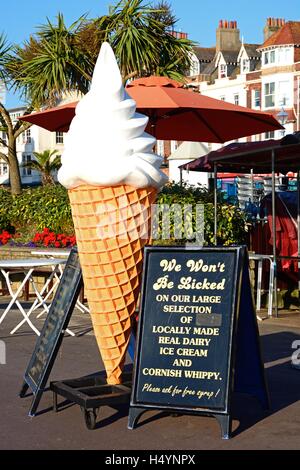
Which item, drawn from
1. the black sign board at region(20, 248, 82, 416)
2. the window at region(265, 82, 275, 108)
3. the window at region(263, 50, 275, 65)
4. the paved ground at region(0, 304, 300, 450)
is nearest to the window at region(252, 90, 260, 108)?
the window at region(265, 82, 275, 108)

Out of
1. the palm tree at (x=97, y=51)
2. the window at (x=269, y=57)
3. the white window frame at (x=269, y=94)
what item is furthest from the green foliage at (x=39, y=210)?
the window at (x=269, y=57)

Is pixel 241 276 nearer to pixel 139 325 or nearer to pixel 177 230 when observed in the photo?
pixel 139 325

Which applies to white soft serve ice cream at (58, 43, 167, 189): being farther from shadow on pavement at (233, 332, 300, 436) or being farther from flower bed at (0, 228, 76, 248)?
flower bed at (0, 228, 76, 248)

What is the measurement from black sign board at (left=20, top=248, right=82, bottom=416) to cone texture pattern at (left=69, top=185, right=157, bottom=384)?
0.28 metres

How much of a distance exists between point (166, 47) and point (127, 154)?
13.4m

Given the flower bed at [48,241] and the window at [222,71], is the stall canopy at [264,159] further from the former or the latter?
the window at [222,71]

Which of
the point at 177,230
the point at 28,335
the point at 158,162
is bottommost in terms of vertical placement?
the point at 28,335

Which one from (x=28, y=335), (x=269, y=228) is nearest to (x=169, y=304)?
(x=28, y=335)

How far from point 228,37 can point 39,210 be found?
52.2 m

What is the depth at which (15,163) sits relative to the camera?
66.9 feet

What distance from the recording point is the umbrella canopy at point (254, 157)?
11445 mm

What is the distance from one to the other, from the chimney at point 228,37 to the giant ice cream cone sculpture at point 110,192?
6036 centimetres

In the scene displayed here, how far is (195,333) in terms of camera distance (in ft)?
20.1

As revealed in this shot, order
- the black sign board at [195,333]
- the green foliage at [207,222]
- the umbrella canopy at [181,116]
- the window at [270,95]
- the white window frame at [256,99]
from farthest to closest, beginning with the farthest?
the white window frame at [256,99] < the window at [270,95] < the green foliage at [207,222] < the umbrella canopy at [181,116] < the black sign board at [195,333]
